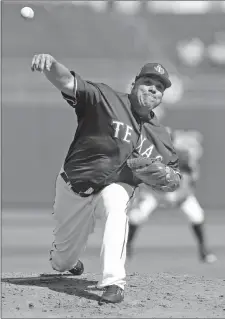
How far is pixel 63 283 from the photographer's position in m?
5.58

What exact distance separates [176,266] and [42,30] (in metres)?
11.8

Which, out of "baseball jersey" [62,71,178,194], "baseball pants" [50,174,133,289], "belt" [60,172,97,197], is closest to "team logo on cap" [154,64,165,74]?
"baseball jersey" [62,71,178,194]

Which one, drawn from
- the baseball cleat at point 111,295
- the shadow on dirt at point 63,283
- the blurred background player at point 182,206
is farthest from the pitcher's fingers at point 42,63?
the blurred background player at point 182,206

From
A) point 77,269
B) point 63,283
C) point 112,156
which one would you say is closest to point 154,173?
point 112,156

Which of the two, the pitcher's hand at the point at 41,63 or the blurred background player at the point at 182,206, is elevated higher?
the pitcher's hand at the point at 41,63

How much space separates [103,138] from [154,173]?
1.37 ft

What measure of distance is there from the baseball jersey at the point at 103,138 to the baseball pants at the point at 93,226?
4.1 inches

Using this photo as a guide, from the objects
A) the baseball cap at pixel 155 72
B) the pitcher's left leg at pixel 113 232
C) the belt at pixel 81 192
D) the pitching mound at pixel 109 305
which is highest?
the baseball cap at pixel 155 72

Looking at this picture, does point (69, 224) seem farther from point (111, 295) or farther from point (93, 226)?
point (111, 295)

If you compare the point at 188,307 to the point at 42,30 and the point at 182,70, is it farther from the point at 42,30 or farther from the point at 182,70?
the point at 42,30

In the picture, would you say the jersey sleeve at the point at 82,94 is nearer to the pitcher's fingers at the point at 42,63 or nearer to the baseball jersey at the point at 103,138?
the baseball jersey at the point at 103,138

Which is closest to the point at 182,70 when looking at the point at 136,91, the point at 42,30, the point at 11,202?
the point at 42,30

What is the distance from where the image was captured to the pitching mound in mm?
4531

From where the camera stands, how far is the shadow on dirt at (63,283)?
5.13 m
